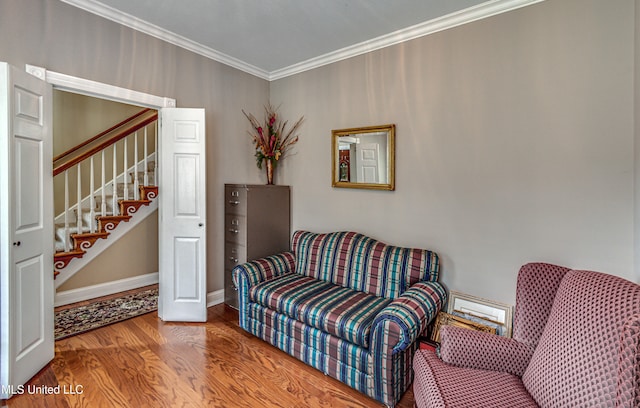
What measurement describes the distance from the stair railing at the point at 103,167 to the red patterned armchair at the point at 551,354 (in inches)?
142

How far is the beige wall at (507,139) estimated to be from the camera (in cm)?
191

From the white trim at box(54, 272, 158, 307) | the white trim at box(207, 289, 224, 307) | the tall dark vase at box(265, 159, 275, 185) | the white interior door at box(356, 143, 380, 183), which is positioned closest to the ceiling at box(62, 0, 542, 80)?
the white interior door at box(356, 143, 380, 183)

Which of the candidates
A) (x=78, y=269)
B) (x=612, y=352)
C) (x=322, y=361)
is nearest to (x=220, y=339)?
(x=322, y=361)

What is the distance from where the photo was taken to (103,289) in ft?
12.2

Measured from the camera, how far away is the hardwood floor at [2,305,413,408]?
1.89 metres

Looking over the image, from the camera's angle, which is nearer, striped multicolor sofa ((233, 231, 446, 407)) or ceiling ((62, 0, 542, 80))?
striped multicolor sofa ((233, 231, 446, 407))

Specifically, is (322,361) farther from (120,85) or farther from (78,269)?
(78,269)

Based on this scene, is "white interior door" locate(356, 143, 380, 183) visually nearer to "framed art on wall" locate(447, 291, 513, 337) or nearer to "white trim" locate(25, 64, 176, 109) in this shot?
"framed art on wall" locate(447, 291, 513, 337)

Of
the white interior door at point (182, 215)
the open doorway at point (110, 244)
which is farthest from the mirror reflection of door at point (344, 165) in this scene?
the open doorway at point (110, 244)

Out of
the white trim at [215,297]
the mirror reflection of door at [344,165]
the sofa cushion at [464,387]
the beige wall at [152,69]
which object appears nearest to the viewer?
the sofa cushion at [464,387]

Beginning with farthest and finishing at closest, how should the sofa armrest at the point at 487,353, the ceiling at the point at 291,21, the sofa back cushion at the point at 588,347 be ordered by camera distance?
the ceiling at the point at 291,21 → the sofa armrest at the point at 487,353 → the sofa back cushion at the point at 588,347

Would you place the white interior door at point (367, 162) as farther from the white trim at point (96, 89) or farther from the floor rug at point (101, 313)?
the floor rug at point (101, 313)

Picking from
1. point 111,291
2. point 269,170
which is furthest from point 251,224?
point 111,291

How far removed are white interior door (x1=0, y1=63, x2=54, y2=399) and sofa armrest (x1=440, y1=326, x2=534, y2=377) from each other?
2555 mm
